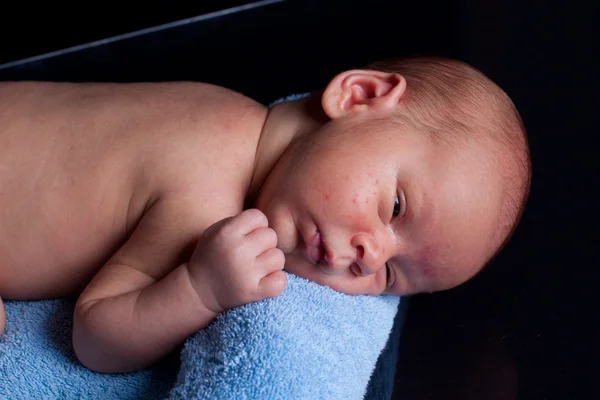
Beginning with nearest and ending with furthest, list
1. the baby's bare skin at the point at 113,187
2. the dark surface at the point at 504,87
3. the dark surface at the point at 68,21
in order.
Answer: the baby's bare skin at the point at 113,187
the dark surface at the point at 504,87
the dark surface at the point at 68,21

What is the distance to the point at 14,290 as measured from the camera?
123 centimetres

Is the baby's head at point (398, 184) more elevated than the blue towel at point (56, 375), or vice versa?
the baby's head at point (398, 184)

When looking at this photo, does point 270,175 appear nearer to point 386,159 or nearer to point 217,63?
point 386,159

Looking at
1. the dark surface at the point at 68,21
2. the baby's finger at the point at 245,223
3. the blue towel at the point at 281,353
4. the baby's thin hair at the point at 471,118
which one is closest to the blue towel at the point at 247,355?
the blue towel at the point at 281,353

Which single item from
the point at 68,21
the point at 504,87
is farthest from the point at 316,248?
the point at 68,21

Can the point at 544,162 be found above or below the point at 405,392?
above

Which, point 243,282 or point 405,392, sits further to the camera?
point 405,392

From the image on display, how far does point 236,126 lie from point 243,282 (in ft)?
0.94

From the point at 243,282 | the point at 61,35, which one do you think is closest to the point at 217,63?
the point at 61,35

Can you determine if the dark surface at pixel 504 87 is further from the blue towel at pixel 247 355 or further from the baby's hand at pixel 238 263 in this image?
the baby's hand at pixel 238 263

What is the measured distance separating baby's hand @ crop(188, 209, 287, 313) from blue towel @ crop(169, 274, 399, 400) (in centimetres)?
2

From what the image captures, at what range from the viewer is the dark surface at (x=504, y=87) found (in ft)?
4.01

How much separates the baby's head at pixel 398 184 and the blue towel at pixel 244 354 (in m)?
0.06

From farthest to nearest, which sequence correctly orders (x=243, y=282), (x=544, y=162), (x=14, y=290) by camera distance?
(x=544, y=162)
(x=14, y=290)
(x=243, y=282)
